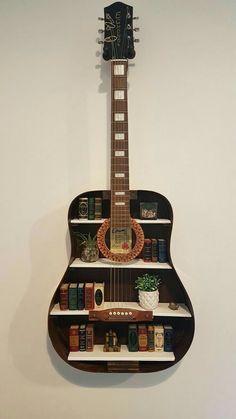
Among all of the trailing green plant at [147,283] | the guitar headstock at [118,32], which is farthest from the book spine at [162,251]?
the guitar headstock at [118,32]

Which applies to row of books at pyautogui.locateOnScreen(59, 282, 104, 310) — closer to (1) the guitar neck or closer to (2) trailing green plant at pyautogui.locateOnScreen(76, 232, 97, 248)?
(2) trailing green plant at pyautogui.locateOnScreen(76, 232, 97, 248)

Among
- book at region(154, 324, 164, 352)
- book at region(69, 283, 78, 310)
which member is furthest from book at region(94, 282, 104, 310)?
book at region(154, 324, 164, 352)

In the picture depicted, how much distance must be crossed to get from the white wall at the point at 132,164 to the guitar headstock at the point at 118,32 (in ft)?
0.39

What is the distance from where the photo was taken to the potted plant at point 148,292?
1.31m

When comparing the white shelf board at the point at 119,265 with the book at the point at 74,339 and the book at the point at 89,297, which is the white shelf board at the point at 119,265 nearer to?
the book at the point at 89,297

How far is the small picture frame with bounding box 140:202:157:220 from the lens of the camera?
133 centimetres

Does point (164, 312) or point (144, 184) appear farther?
point (144, 184)

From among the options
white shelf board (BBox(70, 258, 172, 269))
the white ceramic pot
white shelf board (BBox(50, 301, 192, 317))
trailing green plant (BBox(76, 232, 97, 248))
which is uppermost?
trailing green plant (BBox(76, 232, 97, 248))

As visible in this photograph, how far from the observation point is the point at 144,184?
1.42m

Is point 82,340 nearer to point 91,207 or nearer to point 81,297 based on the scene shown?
point 81,297

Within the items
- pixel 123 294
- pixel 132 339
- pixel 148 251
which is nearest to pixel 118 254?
pixel 148 251

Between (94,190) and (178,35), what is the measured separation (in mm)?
962
